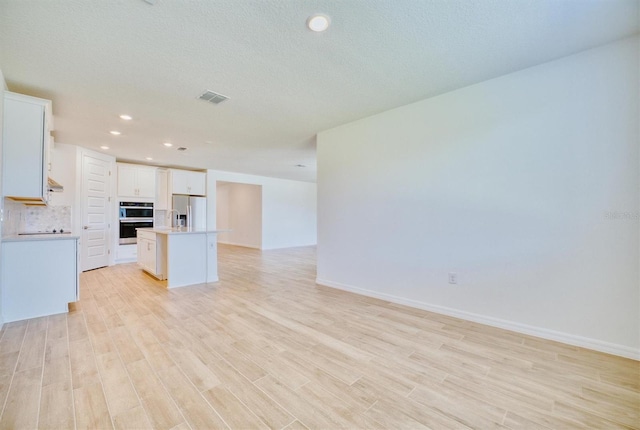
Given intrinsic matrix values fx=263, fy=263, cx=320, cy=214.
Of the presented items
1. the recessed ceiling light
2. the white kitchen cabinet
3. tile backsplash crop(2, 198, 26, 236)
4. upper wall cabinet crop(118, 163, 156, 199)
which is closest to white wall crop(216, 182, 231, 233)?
upper wall cabinet crop(118, 163, 156, 199)

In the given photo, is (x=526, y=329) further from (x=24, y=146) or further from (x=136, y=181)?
(x=136, y=181)

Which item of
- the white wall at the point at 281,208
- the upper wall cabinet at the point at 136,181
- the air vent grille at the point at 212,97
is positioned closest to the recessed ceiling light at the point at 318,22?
the air vent grille at the point at 212,97

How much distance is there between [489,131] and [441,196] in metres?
0.82

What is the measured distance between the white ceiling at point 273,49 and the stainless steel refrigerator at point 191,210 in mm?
3714

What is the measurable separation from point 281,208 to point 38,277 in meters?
6.82

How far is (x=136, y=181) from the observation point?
6.47 meters

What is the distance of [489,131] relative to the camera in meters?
2.77

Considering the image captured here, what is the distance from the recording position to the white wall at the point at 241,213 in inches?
364

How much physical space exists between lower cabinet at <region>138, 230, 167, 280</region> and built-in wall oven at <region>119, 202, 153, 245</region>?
4.39 ft

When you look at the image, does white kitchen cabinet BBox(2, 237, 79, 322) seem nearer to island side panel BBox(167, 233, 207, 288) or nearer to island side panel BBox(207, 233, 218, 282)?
island side panel BBox(167, 233, 207, 288)

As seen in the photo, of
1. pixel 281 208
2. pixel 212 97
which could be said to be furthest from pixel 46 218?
pixel 281 208

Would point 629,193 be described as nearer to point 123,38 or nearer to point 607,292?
point 607,292

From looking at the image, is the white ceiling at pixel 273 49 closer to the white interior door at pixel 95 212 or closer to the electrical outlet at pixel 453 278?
the electrical outlet at pixel 453 278

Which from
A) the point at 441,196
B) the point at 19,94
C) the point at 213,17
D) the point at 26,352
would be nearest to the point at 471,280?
the point at 441,196
